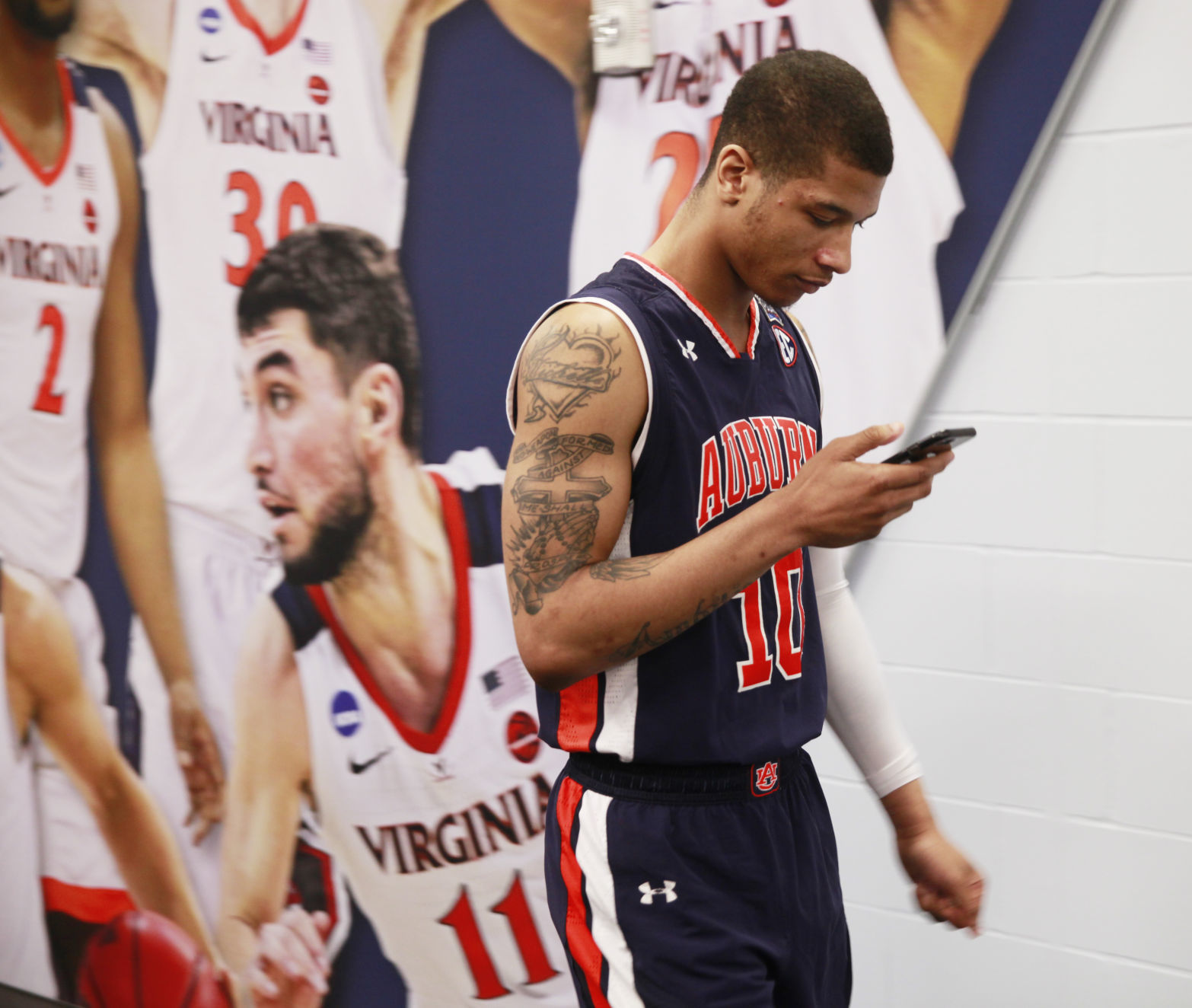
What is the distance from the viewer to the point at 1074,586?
1.61m

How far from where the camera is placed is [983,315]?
64.3 inches

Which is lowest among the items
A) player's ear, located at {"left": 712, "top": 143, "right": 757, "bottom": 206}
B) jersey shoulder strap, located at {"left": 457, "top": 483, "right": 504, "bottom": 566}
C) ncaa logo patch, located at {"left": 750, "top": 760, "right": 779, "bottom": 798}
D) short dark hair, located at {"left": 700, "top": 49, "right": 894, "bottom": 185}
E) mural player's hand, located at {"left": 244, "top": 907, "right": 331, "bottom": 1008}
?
mural player's hand, located at {"left": 244, "top": 907, "right": 331, "bottom": 1008}

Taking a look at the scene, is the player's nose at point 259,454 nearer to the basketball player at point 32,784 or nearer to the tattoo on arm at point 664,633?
the basketball player at point 32,784

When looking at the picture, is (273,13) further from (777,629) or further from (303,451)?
(777,629)

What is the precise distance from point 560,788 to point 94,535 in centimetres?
165

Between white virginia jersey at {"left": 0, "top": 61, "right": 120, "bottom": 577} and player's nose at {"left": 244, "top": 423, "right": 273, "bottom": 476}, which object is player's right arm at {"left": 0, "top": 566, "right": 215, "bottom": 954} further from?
player's nose at {"left": 244, "top": 423, "right": 273, "bottom": 476}

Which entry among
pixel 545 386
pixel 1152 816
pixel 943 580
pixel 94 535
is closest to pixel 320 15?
pixel 94 535

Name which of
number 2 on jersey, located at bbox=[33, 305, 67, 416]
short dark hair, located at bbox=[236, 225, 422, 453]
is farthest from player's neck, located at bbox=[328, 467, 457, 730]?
number 2 on jersey, located at bbox=[33, 305, 67, 416]

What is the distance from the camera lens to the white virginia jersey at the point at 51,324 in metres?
2.37

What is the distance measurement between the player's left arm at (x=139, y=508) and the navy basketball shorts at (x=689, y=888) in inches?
55.8

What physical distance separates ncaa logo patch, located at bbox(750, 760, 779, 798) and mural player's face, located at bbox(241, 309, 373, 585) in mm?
1147

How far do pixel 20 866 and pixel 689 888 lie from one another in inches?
84.6

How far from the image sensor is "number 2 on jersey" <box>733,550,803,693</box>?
3.77ft

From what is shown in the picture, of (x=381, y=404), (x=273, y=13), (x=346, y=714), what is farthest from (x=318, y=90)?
(x=346, y=714)
